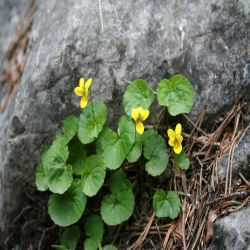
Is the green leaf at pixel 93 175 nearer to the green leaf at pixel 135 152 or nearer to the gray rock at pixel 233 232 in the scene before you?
the green leaf at pixel 135 152

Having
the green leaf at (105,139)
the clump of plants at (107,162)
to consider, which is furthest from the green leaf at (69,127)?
the green leaf at (105,139)

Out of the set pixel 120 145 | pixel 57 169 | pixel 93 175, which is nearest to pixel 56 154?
pixel 57 169

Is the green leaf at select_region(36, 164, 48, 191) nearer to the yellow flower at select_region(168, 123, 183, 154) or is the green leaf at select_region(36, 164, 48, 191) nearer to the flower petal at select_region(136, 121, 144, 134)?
the flower petal at select_region(136, 121, 144, 134)

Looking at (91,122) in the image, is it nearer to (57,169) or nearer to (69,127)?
(69,127)

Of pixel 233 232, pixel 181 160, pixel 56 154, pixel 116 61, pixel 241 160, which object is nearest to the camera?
pixel 233 232

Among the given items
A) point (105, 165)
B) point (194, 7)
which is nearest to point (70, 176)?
point (105, 165)

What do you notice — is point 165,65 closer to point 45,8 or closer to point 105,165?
point 105,165
